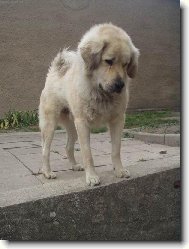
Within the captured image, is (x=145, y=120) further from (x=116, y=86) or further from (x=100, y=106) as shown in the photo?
(x=116, y=86)

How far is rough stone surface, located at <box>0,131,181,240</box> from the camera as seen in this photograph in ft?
5.68

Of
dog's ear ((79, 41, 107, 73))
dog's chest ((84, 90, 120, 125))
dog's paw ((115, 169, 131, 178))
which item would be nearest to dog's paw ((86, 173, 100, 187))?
dog's paw ((115, 169, 131, 178))

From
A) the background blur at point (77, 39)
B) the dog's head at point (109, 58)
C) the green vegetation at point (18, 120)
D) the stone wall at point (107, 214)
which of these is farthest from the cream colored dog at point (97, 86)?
the green vegetation at point (18, 120)

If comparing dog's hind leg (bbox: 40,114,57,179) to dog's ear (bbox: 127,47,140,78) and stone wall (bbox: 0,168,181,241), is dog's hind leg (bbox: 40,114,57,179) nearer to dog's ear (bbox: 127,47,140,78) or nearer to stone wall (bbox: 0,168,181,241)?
stone wall (bbox: 0,168,181,241)

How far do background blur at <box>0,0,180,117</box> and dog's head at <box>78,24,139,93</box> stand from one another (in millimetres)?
309

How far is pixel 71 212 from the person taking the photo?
5.93 ft

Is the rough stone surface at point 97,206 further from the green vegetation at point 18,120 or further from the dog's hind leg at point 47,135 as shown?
the green vegetation at point 18,120

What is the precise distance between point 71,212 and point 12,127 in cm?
298

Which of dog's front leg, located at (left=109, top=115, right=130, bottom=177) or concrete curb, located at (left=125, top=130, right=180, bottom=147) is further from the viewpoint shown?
concrete curb, located at (left=125, top=130, right=180, bottom=147)

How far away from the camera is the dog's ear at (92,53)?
183cm

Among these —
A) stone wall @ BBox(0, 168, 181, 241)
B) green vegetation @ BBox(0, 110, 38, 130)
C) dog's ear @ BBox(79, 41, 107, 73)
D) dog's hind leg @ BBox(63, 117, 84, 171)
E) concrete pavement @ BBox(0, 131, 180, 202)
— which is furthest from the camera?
green vegetation @ BBox(0, 110, 38, 130)

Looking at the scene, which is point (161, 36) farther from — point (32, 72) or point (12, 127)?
point (12, 127)

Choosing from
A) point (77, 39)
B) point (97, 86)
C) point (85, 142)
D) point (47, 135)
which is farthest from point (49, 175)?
point (77, 39)

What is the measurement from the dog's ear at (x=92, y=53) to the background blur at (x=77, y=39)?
0.43 m
